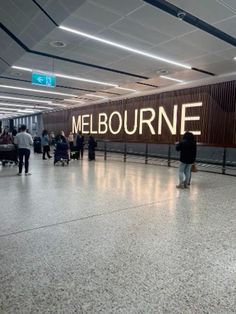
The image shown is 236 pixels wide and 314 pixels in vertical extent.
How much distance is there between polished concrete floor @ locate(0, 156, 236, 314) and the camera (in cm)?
183

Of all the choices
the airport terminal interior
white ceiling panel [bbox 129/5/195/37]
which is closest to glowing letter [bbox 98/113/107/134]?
the airport terminal interior

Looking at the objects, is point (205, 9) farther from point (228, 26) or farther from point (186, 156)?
point (186, 156)

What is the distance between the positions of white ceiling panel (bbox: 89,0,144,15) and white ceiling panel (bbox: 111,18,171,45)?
1.43ft

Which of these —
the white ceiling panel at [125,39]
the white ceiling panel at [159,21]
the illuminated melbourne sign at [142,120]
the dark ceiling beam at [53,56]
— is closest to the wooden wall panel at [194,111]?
the illuminated melbourne sign at [142,120]

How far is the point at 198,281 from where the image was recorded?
2088 mm

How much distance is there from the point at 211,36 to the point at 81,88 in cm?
830

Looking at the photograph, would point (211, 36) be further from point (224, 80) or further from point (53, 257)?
point (53, 257)

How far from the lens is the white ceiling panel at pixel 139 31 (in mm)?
5768

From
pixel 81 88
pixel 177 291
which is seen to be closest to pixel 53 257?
pixel 177 291

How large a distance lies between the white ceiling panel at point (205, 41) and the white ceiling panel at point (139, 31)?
57 centimetres

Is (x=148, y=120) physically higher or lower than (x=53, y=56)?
lower

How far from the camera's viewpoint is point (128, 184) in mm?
6152

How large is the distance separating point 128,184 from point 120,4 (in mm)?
3768

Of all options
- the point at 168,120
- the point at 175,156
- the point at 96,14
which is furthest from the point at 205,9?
the point at 175,156
